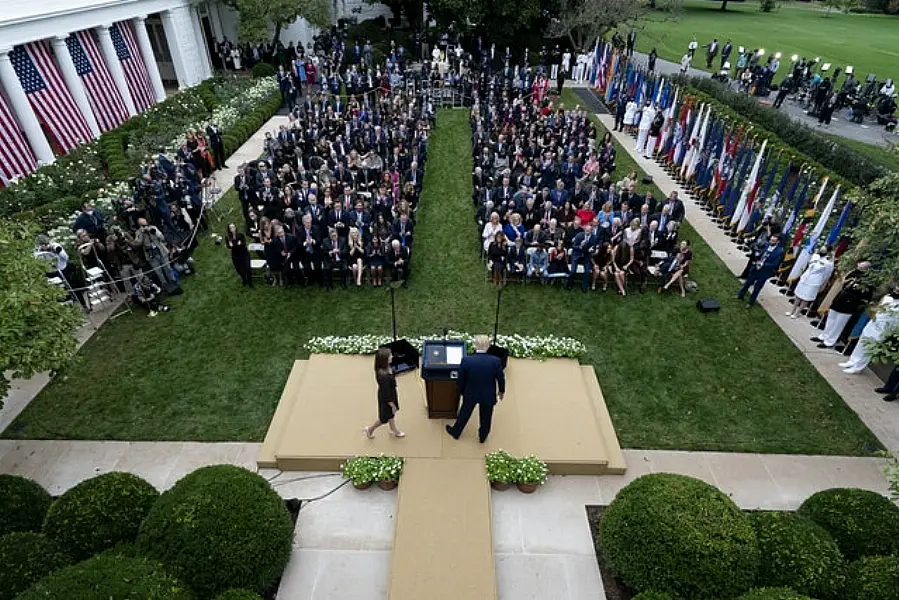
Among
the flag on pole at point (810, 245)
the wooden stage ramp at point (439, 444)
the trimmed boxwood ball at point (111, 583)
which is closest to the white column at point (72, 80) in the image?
→ the wooden stage ramp at point (439, 444)

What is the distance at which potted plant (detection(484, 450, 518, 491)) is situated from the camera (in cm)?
756

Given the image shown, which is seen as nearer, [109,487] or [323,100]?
[109,487]

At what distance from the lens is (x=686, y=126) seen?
18.1 m

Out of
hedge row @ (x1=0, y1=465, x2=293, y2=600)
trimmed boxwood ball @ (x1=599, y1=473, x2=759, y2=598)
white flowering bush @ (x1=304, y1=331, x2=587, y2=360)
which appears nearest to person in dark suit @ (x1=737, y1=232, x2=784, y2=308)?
white flowering bush @ (x1=304, y1=331, x2=587, y2=360)

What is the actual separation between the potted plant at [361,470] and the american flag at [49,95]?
18964 millimetres

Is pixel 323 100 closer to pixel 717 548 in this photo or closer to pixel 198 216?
pixel 198 216

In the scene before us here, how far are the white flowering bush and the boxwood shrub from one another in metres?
4.54

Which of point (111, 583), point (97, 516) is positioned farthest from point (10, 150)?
point (111, 583)

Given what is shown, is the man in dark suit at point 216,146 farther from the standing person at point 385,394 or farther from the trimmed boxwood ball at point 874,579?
the trimmed boxwood ball at point 874,579

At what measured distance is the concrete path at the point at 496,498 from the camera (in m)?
6.61

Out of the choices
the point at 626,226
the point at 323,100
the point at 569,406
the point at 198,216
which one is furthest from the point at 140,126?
the point at 569,406

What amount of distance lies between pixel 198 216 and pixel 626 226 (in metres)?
11.4

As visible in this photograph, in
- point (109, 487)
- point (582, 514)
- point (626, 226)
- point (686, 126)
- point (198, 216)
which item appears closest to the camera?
point (109, 487)

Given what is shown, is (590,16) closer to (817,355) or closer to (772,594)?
(817,355)
